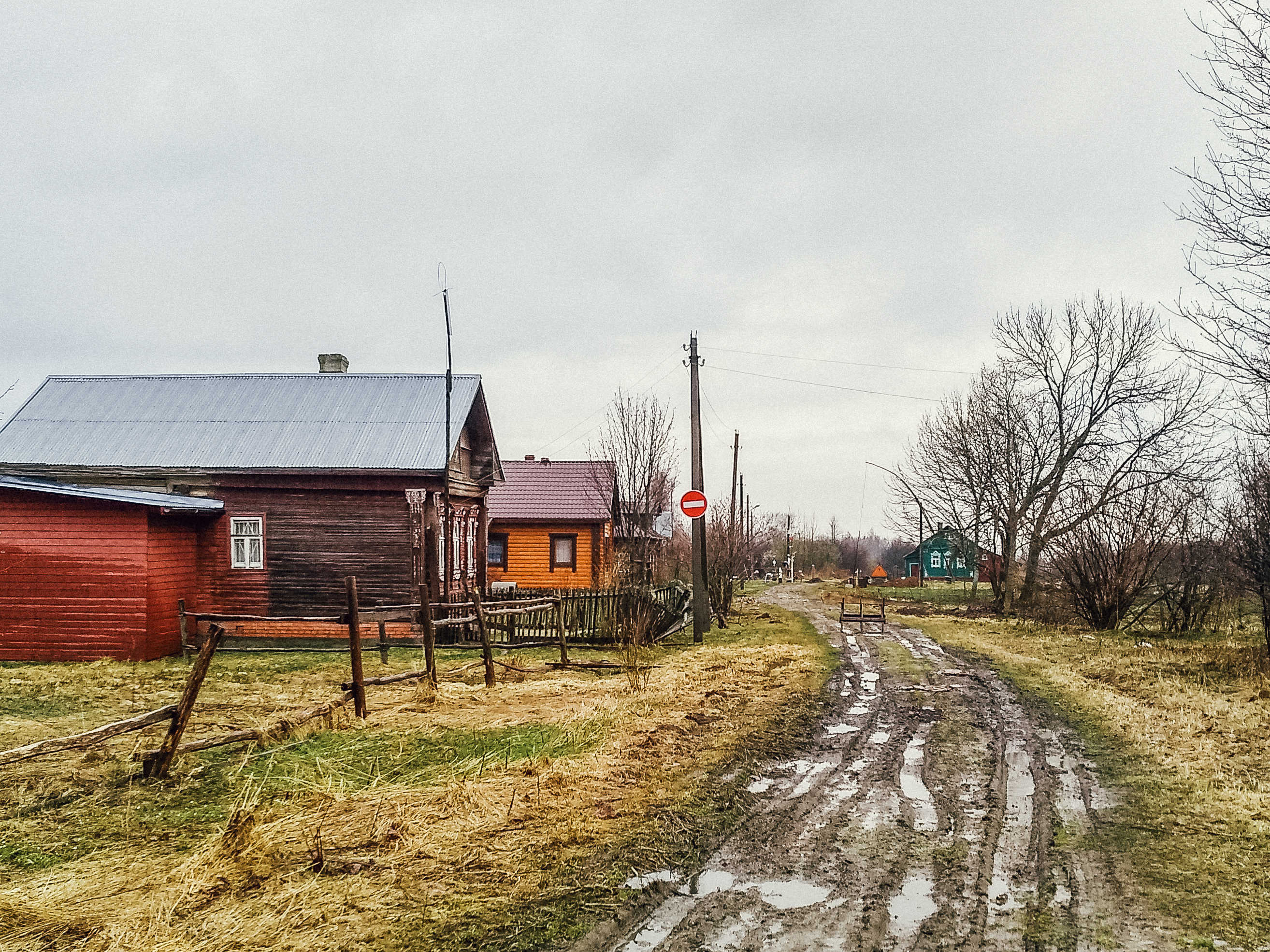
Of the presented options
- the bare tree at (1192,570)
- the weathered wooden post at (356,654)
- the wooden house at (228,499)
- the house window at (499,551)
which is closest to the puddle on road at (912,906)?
the weathered wooden post at (356,654)

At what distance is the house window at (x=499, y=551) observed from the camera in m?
35.3

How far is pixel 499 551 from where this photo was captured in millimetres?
35344

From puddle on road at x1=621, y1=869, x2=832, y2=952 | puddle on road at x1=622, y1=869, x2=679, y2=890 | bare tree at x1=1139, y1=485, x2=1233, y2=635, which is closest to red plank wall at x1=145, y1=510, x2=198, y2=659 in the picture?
puddle on road at x1=622, y1=869, x2=679, y2=890

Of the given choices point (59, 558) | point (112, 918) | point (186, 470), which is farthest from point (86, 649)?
point (112, 918)

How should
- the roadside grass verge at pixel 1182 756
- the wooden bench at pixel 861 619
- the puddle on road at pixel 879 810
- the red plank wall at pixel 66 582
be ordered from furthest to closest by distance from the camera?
the wooden bench at pixel 861 619
the red plank wall at pixel 66 582
the puddle on road at pixel 879 810
the roadside grass verge at pixel 1182 756

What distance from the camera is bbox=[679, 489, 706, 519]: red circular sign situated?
18.9 m

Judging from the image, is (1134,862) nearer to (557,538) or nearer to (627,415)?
(627,415)

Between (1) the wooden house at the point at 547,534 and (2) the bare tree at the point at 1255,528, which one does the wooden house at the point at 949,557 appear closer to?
(1) the wooden house at the point at 547,534

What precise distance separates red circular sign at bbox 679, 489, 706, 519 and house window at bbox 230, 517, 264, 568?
964 centimetres

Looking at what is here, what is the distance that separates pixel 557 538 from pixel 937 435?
15.2 metres

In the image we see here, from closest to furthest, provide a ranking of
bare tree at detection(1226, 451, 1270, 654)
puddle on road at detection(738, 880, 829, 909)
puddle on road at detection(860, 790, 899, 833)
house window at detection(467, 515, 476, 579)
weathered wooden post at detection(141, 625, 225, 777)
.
Result: puddle on road at detection(738, 880, 829, 909) < puddle on road at detection(860, 790, 899, 833) < weathered wooden post at detection(141, 625, 225, 777) < bare tree at detection(1226, 451, 1270, 654) < house window at detection(467, 515, 476, 579)

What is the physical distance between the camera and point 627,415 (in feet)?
70.2

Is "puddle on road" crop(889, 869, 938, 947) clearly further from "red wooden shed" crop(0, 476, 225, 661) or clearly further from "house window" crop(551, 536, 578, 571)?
"house window" crop(551, 536, 578, 571)

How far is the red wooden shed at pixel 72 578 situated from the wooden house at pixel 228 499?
0.03 metres
